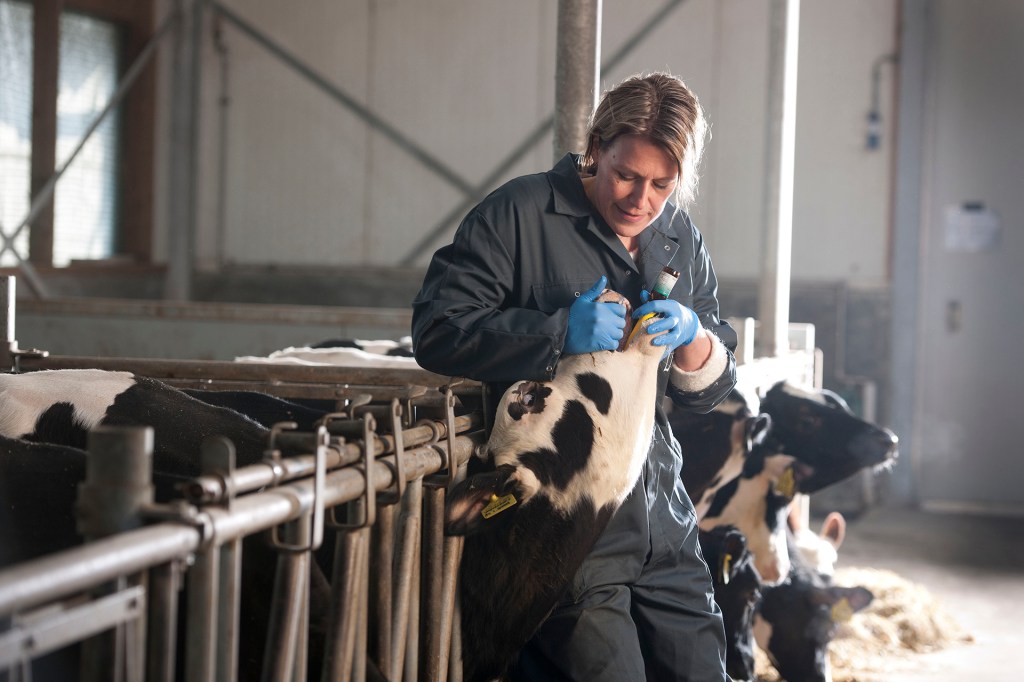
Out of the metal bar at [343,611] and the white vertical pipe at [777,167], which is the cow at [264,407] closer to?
the metal bar at [343,611]

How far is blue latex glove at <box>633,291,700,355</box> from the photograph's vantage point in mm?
2012

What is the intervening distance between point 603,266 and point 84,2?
7484 millimetres

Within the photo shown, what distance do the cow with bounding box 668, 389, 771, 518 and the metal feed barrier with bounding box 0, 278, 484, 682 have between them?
1.16m

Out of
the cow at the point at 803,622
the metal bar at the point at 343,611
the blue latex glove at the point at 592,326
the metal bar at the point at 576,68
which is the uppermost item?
the metal bar at the point at 576,68

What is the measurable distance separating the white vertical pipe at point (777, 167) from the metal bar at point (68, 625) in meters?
3.77

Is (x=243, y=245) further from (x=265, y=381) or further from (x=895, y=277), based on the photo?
(x=265, y=381)

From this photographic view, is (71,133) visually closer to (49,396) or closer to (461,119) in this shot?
(461,119)

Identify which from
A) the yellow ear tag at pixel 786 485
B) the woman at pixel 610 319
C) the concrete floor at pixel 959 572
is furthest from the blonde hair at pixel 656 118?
the concrete floor at pixel 959 572

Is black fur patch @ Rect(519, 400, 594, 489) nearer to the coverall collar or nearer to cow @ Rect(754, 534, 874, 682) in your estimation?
the coverall collar

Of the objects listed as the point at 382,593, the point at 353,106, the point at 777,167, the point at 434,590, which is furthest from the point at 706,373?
the point at 353,106

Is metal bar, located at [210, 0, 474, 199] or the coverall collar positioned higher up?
metal bar, located at [210, 0, 474, 199]

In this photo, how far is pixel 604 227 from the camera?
2.14 metres

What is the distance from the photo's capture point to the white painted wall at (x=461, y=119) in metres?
7.99

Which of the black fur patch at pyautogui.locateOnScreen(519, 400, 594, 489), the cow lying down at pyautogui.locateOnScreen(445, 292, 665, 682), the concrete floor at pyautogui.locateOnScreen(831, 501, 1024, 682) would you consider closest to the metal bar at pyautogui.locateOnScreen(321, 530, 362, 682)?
the cow lying down at pyautogui.locateOnScreen(445, 292, 665, 682)
